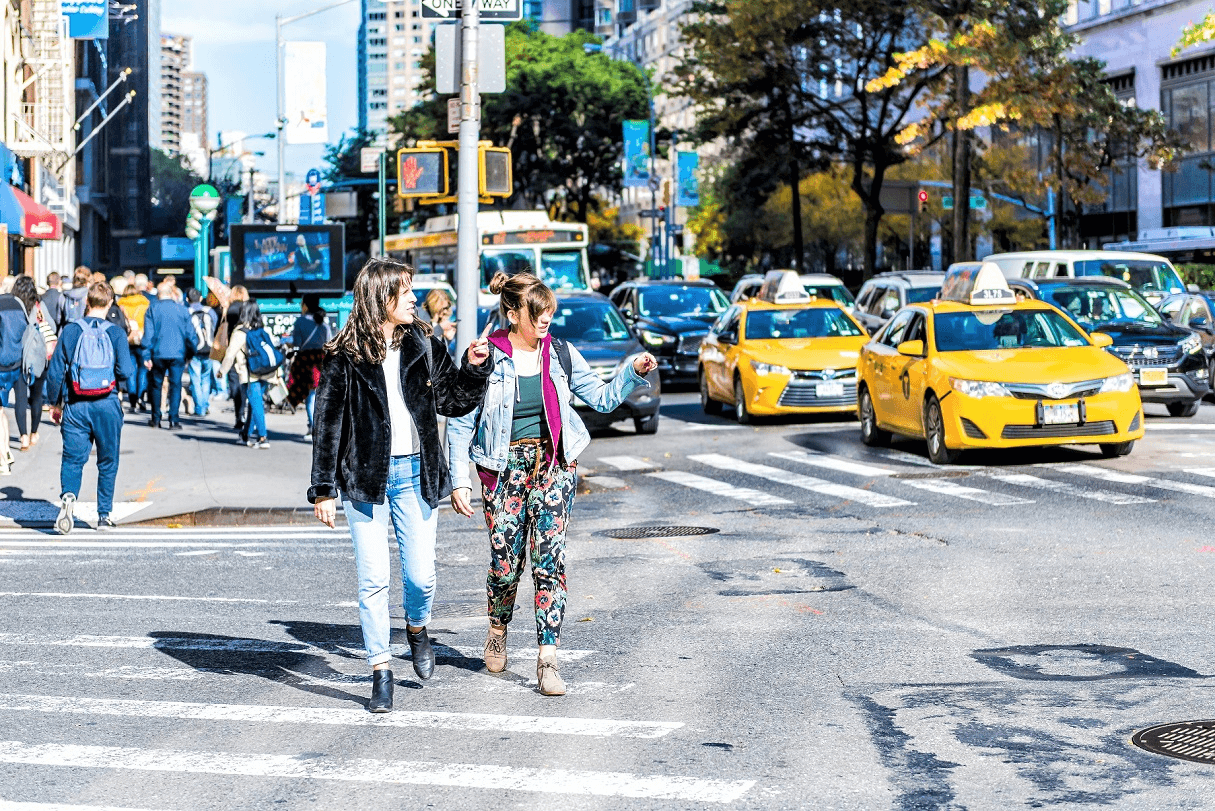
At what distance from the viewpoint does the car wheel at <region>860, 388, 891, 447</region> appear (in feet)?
62.4

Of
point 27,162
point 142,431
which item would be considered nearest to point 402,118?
point 27,162

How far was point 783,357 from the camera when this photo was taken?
877 inches

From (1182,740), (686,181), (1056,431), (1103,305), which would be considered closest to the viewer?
(1182,740)

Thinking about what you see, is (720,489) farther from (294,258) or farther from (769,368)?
(294,258)

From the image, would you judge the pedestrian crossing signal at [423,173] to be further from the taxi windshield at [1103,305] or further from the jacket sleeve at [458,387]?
the jacket sleeve at [458,387]

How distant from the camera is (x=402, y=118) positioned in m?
82.7

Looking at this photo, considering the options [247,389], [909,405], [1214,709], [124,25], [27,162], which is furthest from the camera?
[124,25]

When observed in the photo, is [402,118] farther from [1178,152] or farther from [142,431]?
[142,431]

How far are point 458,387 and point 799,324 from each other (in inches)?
648

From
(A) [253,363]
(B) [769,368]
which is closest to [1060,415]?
(B) [769,368]

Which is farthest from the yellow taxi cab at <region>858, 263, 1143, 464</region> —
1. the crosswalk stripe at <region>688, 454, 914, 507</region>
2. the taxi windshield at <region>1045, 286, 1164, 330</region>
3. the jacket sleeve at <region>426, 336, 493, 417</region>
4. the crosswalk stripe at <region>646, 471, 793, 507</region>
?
the jacket sleeve at <region>426, 336, 493, 417</region>

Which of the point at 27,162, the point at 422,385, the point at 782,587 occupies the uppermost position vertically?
the point at 27,162

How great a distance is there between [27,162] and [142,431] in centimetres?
2672

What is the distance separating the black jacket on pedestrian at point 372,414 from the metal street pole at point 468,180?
9.19 m
